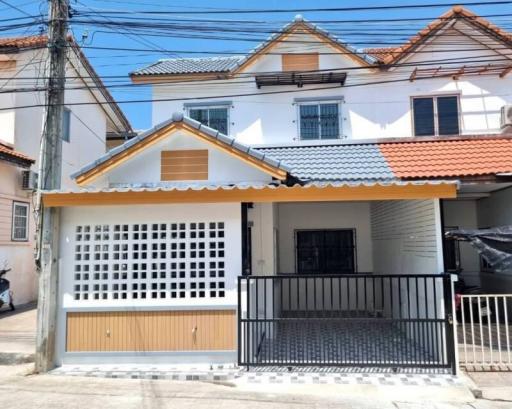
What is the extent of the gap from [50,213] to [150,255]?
1.72 meters

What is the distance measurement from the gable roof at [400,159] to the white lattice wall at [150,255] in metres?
2.73

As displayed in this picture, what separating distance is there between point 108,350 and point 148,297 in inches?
40.9

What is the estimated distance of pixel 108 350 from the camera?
265 inches

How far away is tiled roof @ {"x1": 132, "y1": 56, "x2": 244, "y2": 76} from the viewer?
1247cm

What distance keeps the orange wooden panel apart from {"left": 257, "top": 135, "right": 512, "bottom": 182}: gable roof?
11.7 ft

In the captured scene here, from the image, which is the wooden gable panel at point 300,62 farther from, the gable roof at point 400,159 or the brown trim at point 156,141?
the brown trim at point 156,141

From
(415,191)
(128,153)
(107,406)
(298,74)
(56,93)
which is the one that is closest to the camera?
(107,406)

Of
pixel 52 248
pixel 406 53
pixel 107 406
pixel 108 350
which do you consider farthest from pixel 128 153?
pixel 406 53

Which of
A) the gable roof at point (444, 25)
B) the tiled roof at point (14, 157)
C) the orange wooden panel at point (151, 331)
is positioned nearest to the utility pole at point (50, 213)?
the orange wooden panel at point (151, 331)

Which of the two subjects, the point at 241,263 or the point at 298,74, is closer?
the point at 241,263

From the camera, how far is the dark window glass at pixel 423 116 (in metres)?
11.6

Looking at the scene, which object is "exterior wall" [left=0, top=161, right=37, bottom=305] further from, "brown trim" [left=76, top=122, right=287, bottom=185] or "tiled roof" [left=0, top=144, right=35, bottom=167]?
"brown trim" [left=76, top=122, right=287, bottom=185]

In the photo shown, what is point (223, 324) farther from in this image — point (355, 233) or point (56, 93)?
point (355, 233)

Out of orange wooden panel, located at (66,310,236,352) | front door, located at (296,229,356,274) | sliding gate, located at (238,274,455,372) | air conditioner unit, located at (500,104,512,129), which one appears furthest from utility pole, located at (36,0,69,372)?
air conditioner unit, located at (500,104,512,129)
